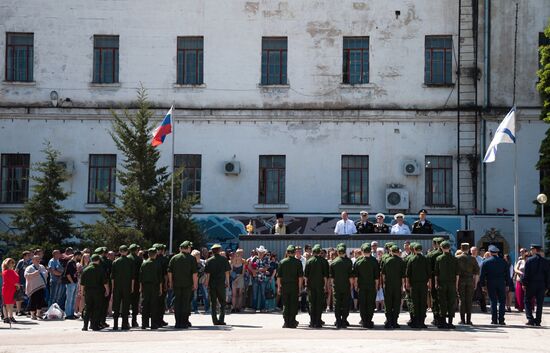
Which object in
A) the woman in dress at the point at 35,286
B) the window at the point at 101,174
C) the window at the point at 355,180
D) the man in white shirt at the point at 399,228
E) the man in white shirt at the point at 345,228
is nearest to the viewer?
the woman in dress at the point at 35,286

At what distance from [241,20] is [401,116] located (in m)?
6.87

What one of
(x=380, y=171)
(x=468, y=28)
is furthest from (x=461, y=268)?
(x=468, y=28)

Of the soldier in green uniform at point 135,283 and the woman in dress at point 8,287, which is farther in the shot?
the woman in dress at point 8,287

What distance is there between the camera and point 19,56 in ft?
124

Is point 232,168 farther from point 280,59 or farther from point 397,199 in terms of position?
point 397,199

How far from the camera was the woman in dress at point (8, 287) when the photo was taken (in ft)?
83.2

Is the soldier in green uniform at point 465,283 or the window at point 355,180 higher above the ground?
the window at point 355,180

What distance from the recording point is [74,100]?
1474 inches

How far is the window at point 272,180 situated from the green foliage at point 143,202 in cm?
408

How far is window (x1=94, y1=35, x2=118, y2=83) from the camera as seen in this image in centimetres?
3772

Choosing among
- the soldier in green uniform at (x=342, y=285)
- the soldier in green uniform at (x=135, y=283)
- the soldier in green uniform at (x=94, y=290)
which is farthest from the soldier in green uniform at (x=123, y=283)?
the soldier in green uniform at (x=342, y=285)

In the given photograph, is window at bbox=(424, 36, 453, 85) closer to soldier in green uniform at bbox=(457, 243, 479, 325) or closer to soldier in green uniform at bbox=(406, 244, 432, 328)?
soldier in green uniform at bbox=(457, 243, 479, 325)

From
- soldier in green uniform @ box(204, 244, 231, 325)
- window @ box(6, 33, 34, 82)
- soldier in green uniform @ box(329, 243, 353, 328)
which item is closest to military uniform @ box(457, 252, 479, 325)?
soldier in green uniform @ box(329, 243, 353, 328)

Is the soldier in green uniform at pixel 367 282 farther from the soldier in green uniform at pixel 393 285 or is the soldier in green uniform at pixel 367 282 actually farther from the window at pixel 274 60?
the window at pixel 274 60
